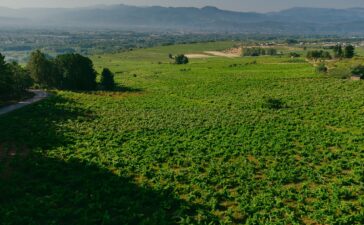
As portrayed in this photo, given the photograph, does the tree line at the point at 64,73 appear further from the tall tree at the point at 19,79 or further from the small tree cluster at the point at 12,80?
the small tree cluster at the point at 12,80

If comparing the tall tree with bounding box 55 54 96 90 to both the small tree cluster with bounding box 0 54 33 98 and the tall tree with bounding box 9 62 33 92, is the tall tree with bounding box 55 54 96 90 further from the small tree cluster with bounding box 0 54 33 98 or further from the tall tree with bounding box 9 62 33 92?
the tall tree with bounding box 9 62 33 92

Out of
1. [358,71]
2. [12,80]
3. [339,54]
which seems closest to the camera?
[12,80]

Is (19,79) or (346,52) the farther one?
(346,52)

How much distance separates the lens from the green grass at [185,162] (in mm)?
27578

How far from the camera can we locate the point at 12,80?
7031 centimetres

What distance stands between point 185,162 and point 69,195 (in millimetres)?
12336

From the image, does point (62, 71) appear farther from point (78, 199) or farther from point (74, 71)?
point (78, 199)

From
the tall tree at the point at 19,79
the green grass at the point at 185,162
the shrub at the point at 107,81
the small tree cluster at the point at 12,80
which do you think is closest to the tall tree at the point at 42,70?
the small tree cluster at the point at 12,80

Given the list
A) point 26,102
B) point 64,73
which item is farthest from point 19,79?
point 64,73

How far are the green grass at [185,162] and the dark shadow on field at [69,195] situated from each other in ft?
0.28

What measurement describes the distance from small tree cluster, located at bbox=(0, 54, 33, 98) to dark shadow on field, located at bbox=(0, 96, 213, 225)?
28.2m

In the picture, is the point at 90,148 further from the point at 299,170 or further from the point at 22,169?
the point at 299,170

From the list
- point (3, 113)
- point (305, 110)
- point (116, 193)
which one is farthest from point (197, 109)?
point (116, 193)

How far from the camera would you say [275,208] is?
28469 mm
